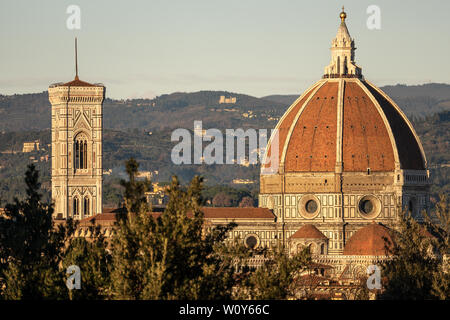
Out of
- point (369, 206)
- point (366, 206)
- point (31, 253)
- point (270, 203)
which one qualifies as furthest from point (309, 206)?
point (31, 253)

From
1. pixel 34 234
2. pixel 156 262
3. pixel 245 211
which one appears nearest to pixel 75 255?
pixel 34 234

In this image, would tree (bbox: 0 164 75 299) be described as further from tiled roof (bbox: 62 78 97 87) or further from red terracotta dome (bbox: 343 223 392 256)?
tiled roof (bbox: 62 78 97 87)

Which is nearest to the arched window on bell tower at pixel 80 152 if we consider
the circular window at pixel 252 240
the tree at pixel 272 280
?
the circular window at pixel 252 240

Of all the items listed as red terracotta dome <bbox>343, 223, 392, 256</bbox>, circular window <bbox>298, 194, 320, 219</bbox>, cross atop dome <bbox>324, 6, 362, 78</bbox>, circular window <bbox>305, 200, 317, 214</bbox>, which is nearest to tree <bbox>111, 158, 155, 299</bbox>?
red terracotta dome <bbox>343, 223, 392, 256</bbox>

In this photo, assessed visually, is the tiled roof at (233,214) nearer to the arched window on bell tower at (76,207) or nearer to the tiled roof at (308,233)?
the tiled roof at (308,233)

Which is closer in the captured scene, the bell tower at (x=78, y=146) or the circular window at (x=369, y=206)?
the circular window at (x=369, y=206)

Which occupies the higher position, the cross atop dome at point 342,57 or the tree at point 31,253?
the cross atop dome at point 342,57
